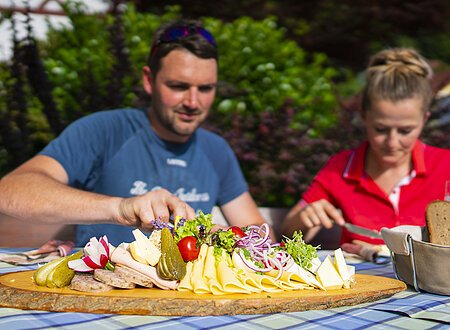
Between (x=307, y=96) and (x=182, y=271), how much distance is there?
4.37 metres

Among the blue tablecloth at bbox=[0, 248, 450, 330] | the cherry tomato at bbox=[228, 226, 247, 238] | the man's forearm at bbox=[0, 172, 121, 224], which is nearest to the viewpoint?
the blue tablecloth at bbox=[0, 248, 450, 330]

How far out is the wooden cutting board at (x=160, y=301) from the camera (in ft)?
5.17

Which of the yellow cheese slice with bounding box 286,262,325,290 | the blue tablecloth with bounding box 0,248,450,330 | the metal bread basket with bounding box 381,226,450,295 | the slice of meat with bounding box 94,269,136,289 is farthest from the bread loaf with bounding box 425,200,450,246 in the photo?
the slice of meat with bounding box 94,269,136,289

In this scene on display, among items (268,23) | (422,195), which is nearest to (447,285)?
(422,195)

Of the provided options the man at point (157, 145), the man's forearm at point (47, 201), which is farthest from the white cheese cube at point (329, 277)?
the man at point (157, 145)

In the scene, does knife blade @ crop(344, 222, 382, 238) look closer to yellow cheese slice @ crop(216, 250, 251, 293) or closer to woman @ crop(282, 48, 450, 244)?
woman @ crop(282, 48, 450, 244)

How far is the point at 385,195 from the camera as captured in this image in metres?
3.63

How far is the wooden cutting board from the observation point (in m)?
1.58

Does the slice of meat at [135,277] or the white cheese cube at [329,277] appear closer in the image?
the slice of meat at [135,277]

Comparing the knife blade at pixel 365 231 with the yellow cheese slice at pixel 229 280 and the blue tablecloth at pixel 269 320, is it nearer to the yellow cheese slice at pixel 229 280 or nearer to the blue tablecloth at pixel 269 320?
the blue tablecloth at pixel 269 320

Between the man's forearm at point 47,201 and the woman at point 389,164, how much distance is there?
1.31 m

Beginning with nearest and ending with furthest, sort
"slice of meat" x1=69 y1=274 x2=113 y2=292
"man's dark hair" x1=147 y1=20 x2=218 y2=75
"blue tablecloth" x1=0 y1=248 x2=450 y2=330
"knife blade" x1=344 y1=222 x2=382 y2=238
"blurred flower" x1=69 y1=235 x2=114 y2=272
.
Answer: "blue tablecloth" x1=0 y1=248 x2=450 y2=330
"slice of meat" x1=69 y1=274 x2=113 y2=292
"blurred flower" x1=69 y1=235 x2=114 y2=272
"knife blade" x1=344 y1=222 x2=382 y2=238
"man's dark hair" x1=147 y1=20 x2=218 y2=75

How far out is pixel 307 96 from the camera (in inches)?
234

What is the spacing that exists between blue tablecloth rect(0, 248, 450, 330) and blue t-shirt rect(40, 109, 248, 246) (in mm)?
1774
